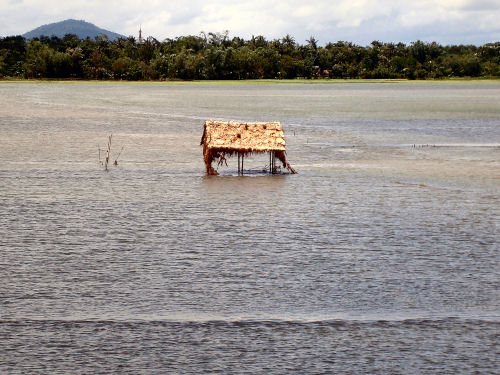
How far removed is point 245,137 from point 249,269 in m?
14.7

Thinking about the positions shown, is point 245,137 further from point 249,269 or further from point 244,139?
point 249,269

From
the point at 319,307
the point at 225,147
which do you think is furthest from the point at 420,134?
the point at 319,307

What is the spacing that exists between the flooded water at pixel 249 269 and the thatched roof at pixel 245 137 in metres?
1.23

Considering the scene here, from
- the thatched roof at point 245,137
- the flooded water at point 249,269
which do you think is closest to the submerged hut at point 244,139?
the thatched roof at point 245,137

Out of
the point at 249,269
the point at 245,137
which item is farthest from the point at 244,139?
the point at 249,269

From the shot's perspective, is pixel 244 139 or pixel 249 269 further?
pixel 244 139

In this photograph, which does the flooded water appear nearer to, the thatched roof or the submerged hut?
the submerged hut

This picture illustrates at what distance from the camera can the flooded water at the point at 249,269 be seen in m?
11.3

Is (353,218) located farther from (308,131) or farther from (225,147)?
(308,131)

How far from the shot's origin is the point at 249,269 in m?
15.7

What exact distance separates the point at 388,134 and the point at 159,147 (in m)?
16.7

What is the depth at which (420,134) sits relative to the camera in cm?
5344

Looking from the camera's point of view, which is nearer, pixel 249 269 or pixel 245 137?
pixel 249 269

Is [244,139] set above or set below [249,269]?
above
